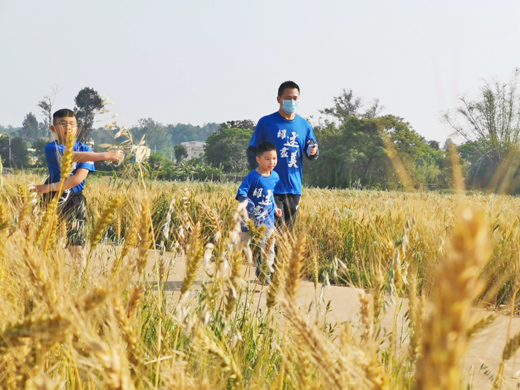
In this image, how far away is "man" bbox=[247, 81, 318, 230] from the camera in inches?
184

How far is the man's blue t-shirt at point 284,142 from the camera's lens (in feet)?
15.4

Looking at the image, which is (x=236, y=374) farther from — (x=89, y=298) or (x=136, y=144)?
(x=136, y=144)

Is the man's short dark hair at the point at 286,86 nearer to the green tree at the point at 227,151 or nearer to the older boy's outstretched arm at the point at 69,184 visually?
the older boy's outstretched arm at the point at 69,184

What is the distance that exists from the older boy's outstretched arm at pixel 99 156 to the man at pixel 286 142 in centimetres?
174

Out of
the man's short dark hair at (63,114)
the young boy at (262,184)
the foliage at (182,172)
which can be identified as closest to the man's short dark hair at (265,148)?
the young boy at (262,184)

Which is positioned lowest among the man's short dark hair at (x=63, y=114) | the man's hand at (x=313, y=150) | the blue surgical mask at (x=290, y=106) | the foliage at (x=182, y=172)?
the foliage at (x=182, y=172)

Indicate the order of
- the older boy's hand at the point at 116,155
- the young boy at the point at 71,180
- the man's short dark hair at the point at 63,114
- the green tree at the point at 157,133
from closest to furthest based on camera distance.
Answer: the older boy's hand at the point at 116,155, the young boy at the point at 71,180, the man's short dark hair at the point at 63,114, the green tree at the point at 157,133

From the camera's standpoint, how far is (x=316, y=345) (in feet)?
2.74

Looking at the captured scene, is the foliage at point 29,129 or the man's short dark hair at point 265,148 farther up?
the foliage at point 29,129

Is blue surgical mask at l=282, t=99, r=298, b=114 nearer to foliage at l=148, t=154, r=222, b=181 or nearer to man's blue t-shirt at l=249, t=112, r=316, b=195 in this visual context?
man's blue t-shirt at l=249, t=112, r=316, b=195

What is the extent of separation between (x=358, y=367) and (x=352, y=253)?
5.38 m

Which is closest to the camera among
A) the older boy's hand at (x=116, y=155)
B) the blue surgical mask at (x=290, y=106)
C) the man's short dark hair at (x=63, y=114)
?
the older boy's hand at (x=116, y=155)

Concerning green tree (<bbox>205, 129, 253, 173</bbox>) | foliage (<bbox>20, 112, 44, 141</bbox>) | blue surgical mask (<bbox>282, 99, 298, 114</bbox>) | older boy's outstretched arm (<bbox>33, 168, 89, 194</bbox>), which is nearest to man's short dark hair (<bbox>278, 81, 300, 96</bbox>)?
blue surgical mask (<bbox>282, 99, 298, 114</bbox>)

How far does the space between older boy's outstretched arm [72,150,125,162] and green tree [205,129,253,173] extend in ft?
190
